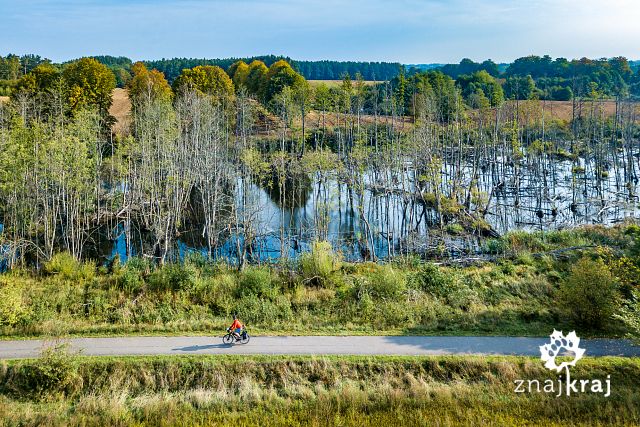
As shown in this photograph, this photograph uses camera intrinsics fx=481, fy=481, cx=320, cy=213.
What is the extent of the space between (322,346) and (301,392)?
8.70 ft

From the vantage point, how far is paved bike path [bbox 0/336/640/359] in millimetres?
19328

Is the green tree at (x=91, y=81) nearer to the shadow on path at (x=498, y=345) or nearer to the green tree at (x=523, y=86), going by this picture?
the shadow on path at (x=498, y=345)

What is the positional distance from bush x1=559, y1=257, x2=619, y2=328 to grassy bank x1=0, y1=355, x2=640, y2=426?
3492 mm

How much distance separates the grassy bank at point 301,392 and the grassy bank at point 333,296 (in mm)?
2712

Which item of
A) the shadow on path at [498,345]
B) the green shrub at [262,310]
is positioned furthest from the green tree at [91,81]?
the shadow on path at [498,345]

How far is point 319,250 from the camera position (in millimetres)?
27891

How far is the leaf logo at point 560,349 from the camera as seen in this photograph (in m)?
18.2

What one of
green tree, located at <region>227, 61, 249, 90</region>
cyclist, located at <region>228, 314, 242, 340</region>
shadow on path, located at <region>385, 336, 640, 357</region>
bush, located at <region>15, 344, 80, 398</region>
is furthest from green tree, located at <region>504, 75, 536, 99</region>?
bush, located at <region>15, 344, 80, 398</region>

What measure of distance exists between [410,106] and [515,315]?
6956 centimetres

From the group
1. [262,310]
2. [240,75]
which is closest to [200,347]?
[262,310]

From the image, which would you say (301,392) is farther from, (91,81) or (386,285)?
(91,81)

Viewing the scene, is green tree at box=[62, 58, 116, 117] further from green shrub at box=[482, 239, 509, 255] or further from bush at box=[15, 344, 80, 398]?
green shrub at box=[482, 239, 509, 255]

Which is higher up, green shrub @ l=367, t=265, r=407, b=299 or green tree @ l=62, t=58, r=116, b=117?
green tree @ l=62, t=58, r=116, b=117

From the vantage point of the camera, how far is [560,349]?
19.4 meters
